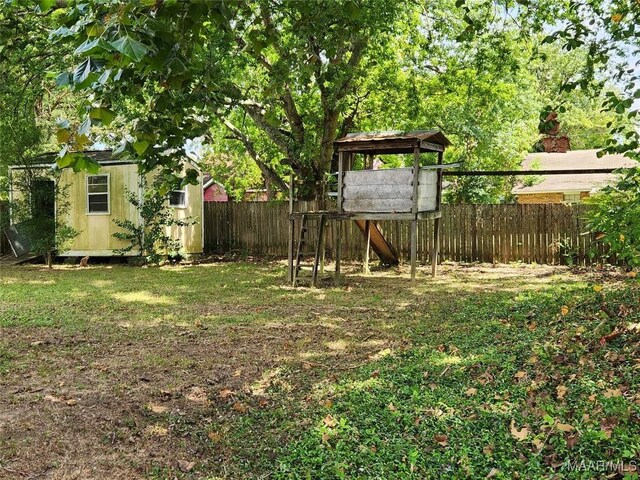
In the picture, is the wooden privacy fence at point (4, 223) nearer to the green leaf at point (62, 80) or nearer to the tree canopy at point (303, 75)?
the tree canopy at point (303, 75)

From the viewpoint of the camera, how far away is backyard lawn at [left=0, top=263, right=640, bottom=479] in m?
3.37

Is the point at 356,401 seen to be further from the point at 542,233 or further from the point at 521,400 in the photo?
the point at 542,233

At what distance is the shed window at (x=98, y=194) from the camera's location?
Answer: 54.4 feet

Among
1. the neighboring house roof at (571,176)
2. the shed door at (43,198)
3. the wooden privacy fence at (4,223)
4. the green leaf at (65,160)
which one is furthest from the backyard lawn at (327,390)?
the neighboring house roof at (571,176)

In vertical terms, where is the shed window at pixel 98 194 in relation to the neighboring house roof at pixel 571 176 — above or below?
below

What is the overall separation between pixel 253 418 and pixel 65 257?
1497 cm

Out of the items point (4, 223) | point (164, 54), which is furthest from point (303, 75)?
point (4, 223)

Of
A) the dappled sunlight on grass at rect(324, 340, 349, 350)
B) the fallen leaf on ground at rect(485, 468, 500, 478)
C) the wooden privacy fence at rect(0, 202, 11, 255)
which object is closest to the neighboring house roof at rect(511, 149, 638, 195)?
the wooden privacy fence at rect(0, 202, 11, 255)

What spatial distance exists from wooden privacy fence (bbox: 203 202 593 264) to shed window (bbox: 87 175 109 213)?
13.7 feet

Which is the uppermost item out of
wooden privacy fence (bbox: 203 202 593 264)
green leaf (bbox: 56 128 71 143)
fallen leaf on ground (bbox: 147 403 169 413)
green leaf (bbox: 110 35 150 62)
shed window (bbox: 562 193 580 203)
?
shed window (bbox: 562 193 580 203)

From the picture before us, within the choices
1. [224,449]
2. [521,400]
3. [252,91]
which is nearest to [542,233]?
[252,91]

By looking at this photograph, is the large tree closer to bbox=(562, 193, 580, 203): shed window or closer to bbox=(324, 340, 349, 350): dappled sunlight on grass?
bbox=(324, 340, 349, 350): dappled sunlight on grass

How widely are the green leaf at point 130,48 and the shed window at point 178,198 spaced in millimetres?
15023

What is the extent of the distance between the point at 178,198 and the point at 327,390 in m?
13.9
